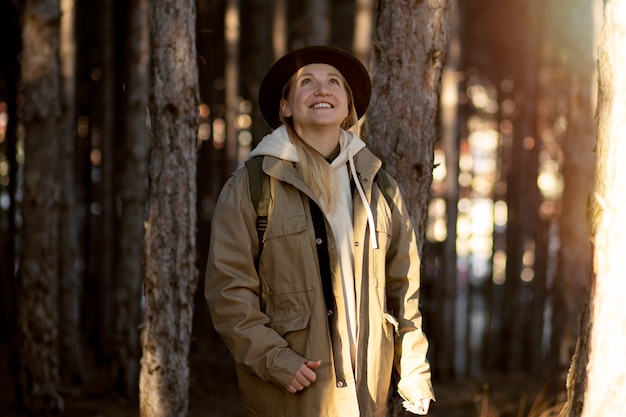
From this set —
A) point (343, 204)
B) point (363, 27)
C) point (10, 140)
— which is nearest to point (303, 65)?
point (343, 204)

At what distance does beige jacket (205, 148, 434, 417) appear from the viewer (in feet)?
10.7

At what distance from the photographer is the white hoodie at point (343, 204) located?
3377mm

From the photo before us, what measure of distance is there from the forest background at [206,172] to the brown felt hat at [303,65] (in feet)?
2.45

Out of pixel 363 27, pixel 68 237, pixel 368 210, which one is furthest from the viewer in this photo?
pixel 363 27

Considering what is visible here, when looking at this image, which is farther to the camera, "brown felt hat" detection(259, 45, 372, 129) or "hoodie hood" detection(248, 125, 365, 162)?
"brown felt hat" detection(259, 45, 372, 129)

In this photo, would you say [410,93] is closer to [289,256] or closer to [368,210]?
[368,210]

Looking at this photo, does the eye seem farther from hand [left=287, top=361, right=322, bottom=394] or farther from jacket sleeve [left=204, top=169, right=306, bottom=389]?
hand [left=287, top=361, right=322, bottom=394]

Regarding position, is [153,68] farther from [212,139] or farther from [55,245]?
[212,139]

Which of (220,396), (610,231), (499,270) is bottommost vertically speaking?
(499,270)

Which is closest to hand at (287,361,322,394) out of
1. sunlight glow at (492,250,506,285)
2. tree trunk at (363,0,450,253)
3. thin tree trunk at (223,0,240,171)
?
tree trunk at (363,0,450,253)

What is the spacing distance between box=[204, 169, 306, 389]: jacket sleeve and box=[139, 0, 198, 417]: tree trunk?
1.73 metres

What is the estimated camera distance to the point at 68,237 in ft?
30.5

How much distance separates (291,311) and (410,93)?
172 cm

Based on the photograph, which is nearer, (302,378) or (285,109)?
(302,378)
